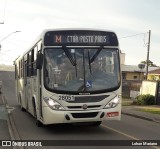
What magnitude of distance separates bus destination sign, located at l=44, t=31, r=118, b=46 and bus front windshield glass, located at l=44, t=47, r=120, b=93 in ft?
0.71

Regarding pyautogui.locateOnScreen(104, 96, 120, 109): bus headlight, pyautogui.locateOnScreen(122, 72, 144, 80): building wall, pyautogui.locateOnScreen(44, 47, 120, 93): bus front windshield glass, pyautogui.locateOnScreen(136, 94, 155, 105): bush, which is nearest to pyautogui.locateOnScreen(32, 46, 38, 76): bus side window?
pyautogui.locateOnScreen(44, 47, 120, 93): bus front windshield glass

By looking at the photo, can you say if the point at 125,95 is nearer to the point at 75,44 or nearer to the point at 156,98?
the point at 156,98

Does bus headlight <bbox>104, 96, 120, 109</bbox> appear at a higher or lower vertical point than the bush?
higher

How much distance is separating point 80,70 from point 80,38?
3.80 ft

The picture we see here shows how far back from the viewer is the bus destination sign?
14273mm

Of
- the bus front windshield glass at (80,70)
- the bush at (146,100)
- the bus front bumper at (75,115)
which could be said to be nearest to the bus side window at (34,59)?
the bus front windshield glass at (80,70)

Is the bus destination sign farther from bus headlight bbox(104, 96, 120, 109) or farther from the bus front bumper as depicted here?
the bus front bumper

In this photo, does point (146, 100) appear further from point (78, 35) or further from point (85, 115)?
point (85, 115)

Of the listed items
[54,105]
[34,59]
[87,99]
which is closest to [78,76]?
[87,99]

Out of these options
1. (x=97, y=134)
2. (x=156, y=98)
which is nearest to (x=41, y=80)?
(x=97, y=134)

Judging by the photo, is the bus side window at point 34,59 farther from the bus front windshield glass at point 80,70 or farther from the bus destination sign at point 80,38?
the bus front windshield glass at point 80,70

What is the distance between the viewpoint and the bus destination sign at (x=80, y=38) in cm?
1427

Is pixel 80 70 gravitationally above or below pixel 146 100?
above

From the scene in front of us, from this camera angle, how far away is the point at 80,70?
14.0 m
